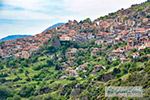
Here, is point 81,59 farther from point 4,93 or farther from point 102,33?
point 4,93

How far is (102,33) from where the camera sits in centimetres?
16512

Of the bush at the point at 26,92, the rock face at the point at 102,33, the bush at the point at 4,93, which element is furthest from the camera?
the rock face at the point at 102,33

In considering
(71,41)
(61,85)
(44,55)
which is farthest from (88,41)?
(61,85)

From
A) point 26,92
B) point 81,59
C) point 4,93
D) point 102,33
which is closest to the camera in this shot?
point 4,93

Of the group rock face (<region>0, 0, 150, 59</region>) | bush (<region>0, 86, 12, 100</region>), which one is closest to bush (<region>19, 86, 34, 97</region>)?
bush (<region>0, 86, 12, 100</region>)

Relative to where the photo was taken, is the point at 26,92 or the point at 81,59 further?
the point at 81,59

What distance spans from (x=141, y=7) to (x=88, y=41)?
119 feet

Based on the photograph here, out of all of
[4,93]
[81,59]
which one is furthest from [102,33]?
[4,93]

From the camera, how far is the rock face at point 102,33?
5719 inches

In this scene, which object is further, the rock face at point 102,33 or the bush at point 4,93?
the rock face at point 102,33

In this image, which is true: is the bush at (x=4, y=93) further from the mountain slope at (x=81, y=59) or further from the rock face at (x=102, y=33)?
the rock face at (x=102, y=33)

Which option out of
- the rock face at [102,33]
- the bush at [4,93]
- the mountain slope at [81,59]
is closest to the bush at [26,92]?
the mountain slope at [81,59]

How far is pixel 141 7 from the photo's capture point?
601ft

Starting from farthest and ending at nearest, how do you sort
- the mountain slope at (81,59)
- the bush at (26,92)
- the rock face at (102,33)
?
the rock face at (102,33) < the bush at (26,92) < the mountain slope at (81,59)
